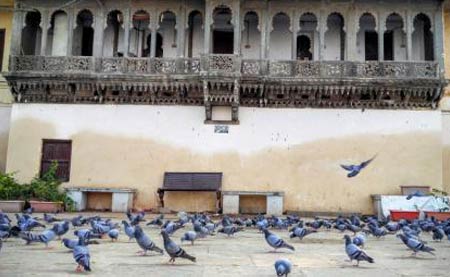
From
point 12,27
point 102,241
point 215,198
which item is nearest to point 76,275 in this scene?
point 102,241

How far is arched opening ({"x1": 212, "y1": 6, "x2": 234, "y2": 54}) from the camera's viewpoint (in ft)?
72.3

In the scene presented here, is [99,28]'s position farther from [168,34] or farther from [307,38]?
[307,38]

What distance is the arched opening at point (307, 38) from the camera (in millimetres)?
21703

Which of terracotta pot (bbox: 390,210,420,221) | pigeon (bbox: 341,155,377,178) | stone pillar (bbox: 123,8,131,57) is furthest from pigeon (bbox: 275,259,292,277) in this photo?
stone pillar (bbox: 123,8,131,57)

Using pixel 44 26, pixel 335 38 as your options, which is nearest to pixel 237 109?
pixel 335 38

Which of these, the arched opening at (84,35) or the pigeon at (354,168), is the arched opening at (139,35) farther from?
the pigeon at (354,168)

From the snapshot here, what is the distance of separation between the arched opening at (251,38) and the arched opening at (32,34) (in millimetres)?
8299

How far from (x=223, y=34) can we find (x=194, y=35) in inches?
46.5

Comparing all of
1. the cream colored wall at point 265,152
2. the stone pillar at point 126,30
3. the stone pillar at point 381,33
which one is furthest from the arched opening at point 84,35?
the stone pillar at point 381,33

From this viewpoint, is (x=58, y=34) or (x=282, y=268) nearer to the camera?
(x=282, y=268)

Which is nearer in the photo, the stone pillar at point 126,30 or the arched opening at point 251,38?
the stone pillar at point 126,30

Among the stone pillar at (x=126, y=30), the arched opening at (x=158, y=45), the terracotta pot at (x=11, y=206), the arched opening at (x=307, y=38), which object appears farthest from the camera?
the arched opening at (x=158, y=45)

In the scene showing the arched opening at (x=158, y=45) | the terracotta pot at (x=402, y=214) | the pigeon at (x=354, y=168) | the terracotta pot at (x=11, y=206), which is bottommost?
the terracotta pot at (x=11, y=206)

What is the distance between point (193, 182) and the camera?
801 inches
